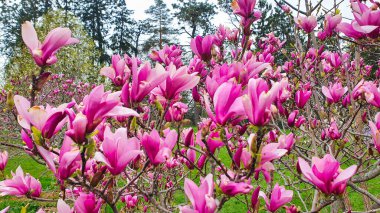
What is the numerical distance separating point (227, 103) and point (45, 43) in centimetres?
58

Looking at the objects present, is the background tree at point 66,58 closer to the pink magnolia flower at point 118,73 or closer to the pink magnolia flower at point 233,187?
the pink magnolia flower at point 118,73

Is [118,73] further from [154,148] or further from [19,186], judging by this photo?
[19,186]

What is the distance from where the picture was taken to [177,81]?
121cm

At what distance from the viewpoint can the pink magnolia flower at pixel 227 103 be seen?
3.49 feet

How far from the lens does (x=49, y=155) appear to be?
3.27 ft

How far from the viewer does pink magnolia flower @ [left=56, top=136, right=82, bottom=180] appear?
97 centimetres

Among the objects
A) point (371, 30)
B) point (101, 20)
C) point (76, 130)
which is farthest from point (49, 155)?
point (101, 20)

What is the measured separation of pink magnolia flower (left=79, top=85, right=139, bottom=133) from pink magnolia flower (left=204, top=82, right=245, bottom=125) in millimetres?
261

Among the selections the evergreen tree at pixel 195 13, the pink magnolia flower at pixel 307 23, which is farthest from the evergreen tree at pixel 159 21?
the pink magnolia flower at pixel 307 23

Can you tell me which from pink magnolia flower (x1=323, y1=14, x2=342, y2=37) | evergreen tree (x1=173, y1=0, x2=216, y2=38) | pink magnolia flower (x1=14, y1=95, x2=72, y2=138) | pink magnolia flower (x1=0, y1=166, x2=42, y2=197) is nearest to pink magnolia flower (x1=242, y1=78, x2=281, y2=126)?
pink magnolia flower (x1=14, y1=95, x2=72, y2=138)

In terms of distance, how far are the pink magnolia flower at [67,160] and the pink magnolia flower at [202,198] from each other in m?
0.31

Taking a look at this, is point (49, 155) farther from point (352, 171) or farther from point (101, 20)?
point (101, 20)

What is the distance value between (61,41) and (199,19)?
28.1 m

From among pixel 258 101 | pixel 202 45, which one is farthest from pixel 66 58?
pixel 258 101
